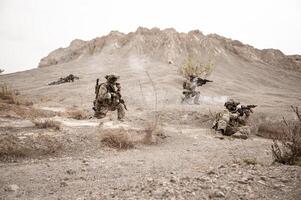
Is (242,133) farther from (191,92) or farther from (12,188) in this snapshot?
(191,92)

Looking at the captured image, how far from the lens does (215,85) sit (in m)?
30.7

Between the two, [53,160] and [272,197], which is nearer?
[272,197]

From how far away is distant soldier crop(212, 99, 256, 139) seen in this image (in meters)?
9.79

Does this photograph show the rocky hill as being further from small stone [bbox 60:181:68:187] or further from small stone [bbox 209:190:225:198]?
small stone [bbox 209:190:225:198]

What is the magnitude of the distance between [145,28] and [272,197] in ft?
180

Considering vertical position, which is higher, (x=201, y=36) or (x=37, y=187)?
(x=201, y=36)

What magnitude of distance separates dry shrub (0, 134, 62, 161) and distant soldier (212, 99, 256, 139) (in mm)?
5729

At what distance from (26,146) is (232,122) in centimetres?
686

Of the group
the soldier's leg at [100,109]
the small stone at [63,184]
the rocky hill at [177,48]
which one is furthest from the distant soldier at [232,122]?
the rocky hill at [177,48]

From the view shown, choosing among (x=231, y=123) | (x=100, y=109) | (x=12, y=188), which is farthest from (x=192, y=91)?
(x=12, y=188)

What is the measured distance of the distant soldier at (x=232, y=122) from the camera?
979cm

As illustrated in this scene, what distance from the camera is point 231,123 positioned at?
33.2ft

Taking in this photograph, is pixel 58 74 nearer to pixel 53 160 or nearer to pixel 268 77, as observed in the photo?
pixel 268 77

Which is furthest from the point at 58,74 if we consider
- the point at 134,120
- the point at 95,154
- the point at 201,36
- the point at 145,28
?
the point at 95,154
